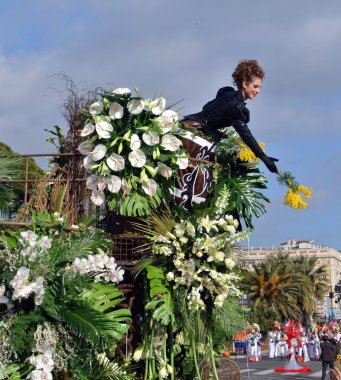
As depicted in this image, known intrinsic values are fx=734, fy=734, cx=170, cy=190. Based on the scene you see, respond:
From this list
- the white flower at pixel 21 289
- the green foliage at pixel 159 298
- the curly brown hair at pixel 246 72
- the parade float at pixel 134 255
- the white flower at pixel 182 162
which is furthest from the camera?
the curly brown hair at pixel 246 72

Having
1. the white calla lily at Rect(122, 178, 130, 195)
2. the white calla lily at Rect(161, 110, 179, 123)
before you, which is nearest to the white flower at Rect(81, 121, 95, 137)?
the white calla lily at Rect(122, 178, 130, 195)

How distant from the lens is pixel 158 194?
17.2 ft

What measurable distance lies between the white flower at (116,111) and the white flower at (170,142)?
35 cm

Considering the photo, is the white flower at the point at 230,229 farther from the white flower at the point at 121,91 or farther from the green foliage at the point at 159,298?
the white flower at the point at 121,91

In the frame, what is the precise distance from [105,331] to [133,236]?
1.18 m

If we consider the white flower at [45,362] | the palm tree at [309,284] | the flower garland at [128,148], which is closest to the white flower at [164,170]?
the flower garland at [128,148]

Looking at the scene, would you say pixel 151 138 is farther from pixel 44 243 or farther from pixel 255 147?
pixel 44 243

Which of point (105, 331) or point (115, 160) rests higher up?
point (115, 160)

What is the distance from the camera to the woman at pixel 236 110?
5543 mm

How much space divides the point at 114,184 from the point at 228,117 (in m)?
1.16

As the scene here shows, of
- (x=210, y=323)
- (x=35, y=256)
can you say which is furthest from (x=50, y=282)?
(x=210, y=323)

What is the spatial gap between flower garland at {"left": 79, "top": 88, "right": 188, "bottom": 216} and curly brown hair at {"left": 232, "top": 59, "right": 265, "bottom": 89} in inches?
35.2

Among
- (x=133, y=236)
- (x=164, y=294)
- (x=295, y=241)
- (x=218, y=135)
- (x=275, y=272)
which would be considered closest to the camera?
(x=164, y=294)

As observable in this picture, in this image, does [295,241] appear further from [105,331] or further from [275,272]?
[105,331]
